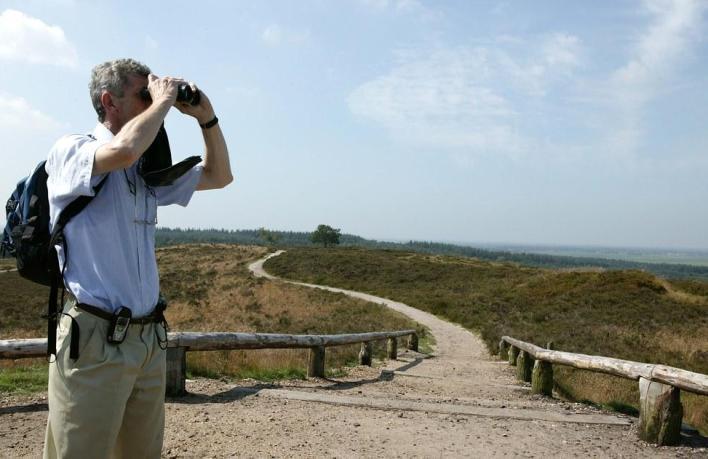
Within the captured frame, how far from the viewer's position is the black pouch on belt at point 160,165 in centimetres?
227

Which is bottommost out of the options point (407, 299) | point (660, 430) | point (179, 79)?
point (407, 299)

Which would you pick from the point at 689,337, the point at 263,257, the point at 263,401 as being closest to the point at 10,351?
the point at 263,401

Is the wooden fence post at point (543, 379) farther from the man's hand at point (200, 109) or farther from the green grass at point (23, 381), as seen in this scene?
the man's hand at point (200, 109)

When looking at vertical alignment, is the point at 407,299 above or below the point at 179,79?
below

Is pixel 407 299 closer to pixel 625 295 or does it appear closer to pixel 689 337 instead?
pixel 625 295

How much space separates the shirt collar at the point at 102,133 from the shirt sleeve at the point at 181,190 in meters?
0.36

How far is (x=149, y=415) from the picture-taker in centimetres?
223

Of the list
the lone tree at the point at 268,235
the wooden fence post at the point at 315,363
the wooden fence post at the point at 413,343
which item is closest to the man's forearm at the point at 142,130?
the wooden fence post at the point at 315,363

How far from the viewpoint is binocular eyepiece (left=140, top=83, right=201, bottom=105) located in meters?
2.22

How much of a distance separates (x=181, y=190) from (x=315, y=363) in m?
5.42

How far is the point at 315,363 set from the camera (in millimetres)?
7586

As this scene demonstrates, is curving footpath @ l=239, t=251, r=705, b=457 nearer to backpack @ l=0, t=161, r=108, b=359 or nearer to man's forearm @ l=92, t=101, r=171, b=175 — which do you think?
backpack @ l=0, t=161, r=108, b=359

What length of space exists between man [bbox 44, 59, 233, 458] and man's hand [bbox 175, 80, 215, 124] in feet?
0.46

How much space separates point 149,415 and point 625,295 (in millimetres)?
28436
